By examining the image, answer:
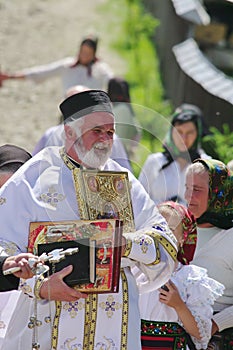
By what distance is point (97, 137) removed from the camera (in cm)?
414

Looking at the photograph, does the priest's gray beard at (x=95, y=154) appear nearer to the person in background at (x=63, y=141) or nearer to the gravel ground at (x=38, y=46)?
the person in background at (x=63, y=141)

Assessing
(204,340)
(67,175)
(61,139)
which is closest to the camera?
(67,175)

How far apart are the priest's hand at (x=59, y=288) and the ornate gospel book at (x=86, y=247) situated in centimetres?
3

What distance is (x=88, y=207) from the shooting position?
4125mm

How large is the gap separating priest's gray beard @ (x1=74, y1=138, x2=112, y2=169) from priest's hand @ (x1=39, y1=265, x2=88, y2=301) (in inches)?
20.7

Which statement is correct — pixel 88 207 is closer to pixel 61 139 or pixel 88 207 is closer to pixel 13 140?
A: pixel 61 139

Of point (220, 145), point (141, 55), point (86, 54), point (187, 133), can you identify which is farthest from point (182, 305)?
point (141, 55)

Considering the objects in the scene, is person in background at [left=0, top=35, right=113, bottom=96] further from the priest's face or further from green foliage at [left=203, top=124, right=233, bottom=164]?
the priest's face

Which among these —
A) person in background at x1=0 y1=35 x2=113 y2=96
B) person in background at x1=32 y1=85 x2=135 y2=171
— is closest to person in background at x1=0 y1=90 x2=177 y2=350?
person in background at x1=32 y1=85 x2=135 y2=171

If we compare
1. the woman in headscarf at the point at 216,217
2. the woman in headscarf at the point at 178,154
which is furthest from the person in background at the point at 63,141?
the woman in headscarf at the point at 216,217

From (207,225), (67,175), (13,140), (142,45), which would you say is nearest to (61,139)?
(207,225)

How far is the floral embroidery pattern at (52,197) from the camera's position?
416 cm

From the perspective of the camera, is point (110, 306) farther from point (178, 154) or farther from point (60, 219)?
point (178, 154)

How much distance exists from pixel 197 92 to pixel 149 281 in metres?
5.68
